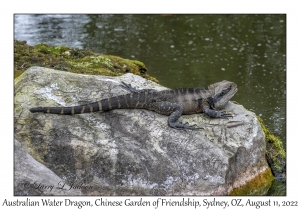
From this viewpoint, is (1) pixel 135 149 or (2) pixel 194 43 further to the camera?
(2) pixel 194 43

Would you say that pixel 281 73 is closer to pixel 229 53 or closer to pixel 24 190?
pixel 229 53

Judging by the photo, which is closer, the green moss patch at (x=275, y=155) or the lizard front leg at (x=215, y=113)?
the lizard front leg at (x=215, y=113)

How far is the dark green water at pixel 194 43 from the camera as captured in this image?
52.1 feet

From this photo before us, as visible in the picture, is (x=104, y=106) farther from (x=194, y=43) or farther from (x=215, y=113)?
(x=194, y=43)

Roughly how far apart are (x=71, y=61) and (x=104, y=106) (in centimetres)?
403

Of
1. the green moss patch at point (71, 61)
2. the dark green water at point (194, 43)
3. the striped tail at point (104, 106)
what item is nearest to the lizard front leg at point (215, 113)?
the striped tail at point (104, 106)

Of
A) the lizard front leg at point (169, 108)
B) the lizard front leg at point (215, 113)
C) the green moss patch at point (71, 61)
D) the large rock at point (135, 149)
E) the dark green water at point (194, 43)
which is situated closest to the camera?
the large rock at point (135, 149)

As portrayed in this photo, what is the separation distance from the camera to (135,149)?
8805mm

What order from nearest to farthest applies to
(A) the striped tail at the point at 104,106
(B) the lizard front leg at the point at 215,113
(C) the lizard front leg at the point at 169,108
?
(A) the striped tail at the point at 104,106
(C) the lizard front leg at the point at 169,108
(B) the lizard front leg at the point at 215,113

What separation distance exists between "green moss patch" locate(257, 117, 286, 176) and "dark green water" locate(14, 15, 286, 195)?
9.41 ft

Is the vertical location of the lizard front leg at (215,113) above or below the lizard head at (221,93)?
below

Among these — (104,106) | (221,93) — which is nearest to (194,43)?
(221,93)

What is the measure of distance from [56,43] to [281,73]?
8203mm

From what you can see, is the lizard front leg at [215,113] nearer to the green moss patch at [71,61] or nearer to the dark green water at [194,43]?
the green moss patch at [71,61]
